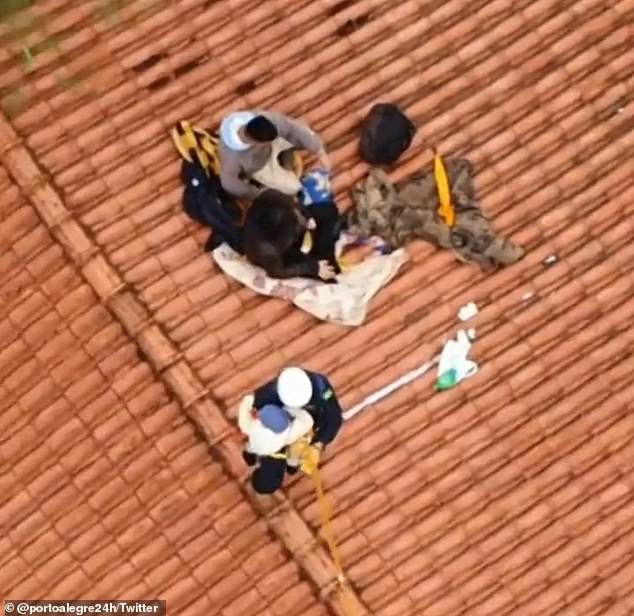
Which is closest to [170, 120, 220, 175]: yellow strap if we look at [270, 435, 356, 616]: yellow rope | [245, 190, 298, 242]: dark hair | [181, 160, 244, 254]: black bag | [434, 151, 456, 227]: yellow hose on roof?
[181, 160, 244, 254]: black bag

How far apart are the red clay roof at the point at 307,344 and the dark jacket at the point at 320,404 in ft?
0.19

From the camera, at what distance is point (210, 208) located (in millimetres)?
1691

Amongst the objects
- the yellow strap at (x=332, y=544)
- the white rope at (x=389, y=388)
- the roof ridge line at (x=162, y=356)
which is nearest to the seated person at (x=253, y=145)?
the roof ridge line at (x=162, y=356)

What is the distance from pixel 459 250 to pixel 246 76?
1.51 ft

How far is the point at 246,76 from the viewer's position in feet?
5.82

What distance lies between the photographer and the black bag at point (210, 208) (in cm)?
169

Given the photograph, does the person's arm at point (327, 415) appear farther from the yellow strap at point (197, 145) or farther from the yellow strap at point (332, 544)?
the yellow strap at point (197, 145)

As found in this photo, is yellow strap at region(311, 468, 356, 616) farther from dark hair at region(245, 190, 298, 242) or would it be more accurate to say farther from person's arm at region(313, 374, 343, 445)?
dark hair at region(245, 190, 298, 242)

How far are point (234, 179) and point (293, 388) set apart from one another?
0.39 meters

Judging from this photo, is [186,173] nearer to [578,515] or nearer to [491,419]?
[491,419]

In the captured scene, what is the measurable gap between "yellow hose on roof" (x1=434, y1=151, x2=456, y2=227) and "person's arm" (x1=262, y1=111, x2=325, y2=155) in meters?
0.20

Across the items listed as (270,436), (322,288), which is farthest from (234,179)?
(270,436)

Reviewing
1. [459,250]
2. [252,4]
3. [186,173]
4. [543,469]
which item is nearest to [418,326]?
[459,250]

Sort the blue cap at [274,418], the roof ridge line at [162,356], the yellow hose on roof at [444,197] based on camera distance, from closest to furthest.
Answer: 1. the blue cap at [274,418]
2. the roof ridge line at [162,356]
3. the yellow hose on roof at [444,197]
